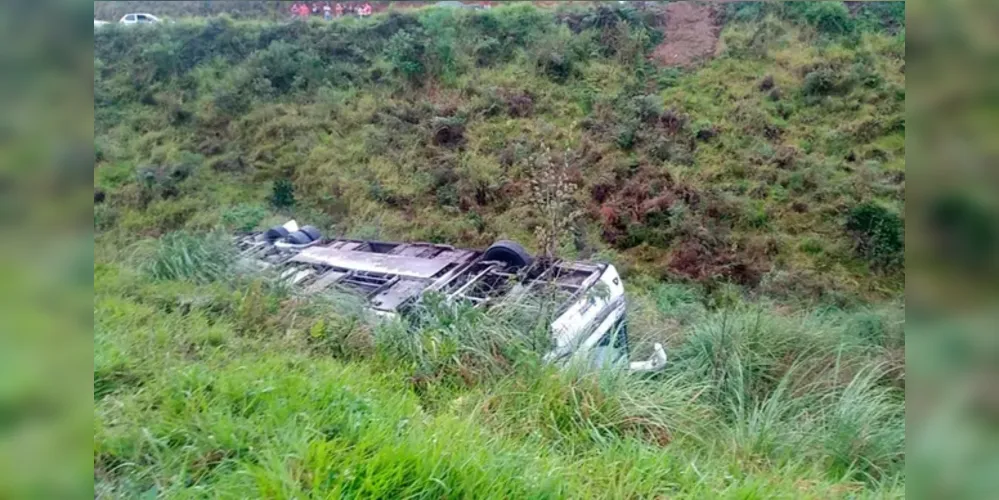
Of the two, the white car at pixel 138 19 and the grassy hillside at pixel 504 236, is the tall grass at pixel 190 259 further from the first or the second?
the white car at pixel 138 19


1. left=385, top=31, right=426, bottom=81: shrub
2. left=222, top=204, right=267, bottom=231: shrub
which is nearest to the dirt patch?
left=385, top=31, right=426, bottom=81: shrub

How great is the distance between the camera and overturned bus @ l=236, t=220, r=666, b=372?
2879mm

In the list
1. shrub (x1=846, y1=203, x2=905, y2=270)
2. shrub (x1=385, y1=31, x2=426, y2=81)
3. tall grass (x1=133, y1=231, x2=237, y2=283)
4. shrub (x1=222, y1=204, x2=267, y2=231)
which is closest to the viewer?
tall grass (x1=133, y1=231, x2=237, y2=283)

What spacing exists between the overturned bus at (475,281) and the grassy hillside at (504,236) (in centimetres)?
26

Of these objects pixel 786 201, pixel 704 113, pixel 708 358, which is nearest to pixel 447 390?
pixel 708 358

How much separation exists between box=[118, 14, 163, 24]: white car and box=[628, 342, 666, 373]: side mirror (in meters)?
12.9

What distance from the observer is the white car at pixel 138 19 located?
1206 centimetres

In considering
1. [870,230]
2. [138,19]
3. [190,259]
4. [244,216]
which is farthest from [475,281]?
[138,19]

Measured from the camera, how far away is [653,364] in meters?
3.01

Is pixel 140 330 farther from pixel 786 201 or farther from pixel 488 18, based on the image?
pixel 488 18

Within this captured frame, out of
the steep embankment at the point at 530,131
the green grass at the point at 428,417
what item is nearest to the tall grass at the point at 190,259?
the green grass at the point at 428,417

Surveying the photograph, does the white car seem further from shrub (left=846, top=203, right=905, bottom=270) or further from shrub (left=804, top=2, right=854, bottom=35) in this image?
shrub (left=846, top=203, right=905, bottom=270)

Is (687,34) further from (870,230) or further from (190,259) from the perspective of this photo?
(190,259)
